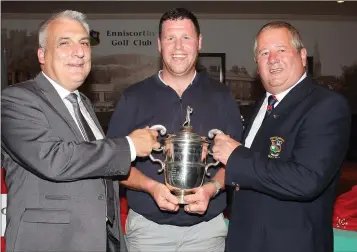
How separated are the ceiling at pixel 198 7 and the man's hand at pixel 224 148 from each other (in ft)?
26.2

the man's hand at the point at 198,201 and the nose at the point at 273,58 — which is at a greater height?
the nose at the point at 273,58

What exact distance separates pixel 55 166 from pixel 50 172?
0.11 feet

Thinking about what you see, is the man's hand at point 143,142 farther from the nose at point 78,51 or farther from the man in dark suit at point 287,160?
the nose at point 78,51

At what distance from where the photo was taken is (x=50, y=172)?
1.96 metres

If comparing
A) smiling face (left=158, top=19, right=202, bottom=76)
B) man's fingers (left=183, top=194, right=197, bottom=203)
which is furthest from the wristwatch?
smiling face (left=158, top=19, right=202, bottom=76)

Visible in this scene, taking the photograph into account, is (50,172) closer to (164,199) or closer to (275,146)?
(164,199)

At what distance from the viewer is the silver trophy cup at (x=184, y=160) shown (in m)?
2.22

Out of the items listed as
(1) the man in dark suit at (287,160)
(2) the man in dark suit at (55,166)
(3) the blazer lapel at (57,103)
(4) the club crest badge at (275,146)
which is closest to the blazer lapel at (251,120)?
(1) the man in dark suit at (287,160)

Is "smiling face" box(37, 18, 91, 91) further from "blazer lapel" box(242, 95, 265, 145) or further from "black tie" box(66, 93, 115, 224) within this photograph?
"blazer lapel" box(242, 95, 265, 145)

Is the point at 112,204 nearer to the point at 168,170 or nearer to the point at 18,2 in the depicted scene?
the point at 168,170

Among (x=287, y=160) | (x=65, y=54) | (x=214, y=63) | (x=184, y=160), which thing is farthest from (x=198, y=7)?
(x=287, y=160)

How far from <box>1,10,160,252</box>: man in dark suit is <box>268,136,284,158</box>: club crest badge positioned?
1.94 feet

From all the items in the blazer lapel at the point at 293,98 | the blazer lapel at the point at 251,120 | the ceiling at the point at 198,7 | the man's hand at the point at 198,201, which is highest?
the ceiling at the point at 198,7

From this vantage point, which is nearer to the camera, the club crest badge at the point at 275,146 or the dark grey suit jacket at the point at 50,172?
the dark grey suit jacket at the point at 50,172
